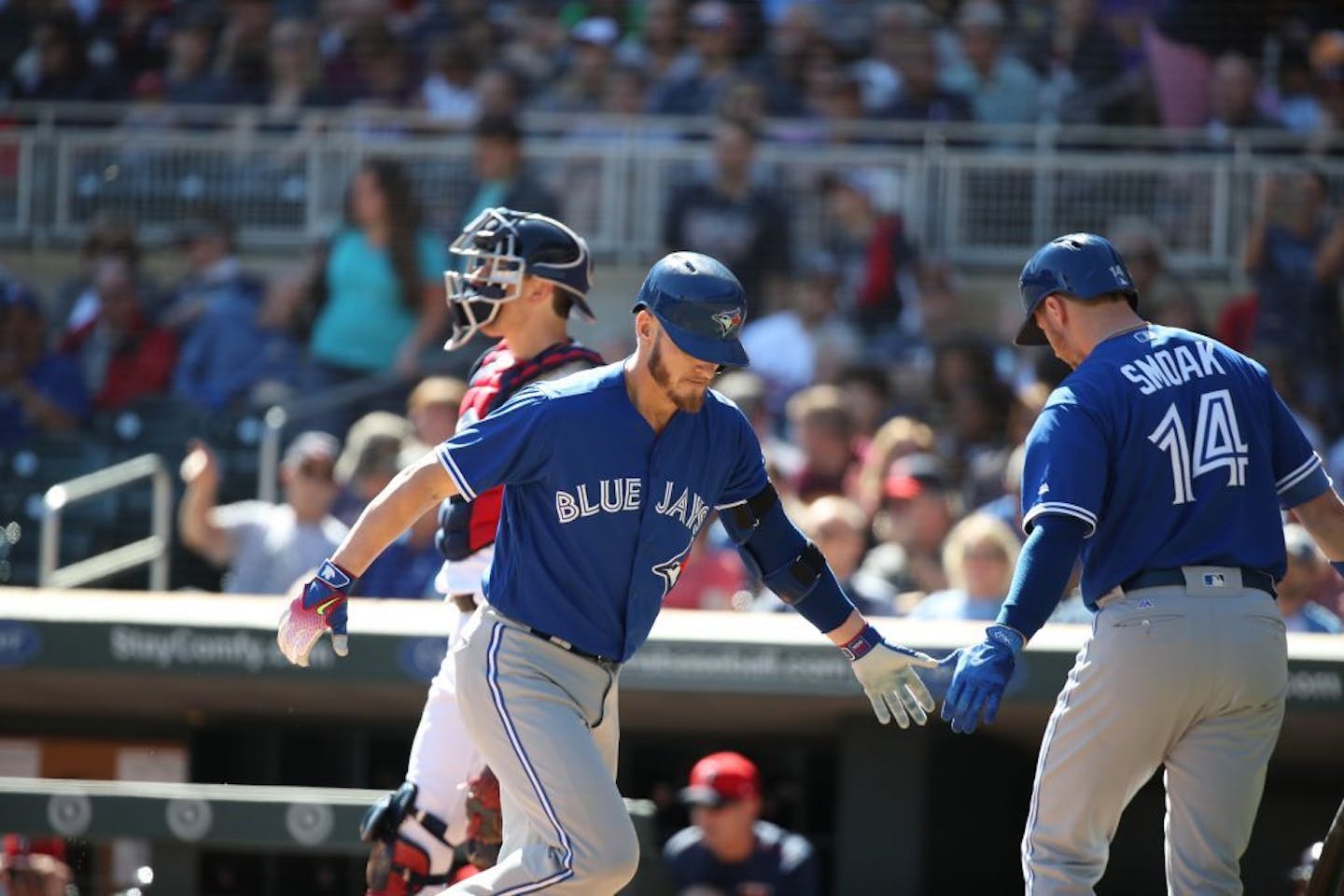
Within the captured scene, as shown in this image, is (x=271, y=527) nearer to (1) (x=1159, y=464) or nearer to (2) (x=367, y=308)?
(2) (x=367, y=308)

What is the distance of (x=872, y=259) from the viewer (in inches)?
342

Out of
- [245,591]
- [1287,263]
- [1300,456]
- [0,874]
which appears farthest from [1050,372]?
[0,874]

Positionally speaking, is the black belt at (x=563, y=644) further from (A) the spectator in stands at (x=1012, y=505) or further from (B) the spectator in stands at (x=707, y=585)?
(A) the spectator in stands at (x=1012, y=505)

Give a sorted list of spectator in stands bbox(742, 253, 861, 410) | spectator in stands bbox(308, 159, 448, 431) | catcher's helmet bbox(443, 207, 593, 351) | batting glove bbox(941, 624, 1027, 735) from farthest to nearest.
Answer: spectator in stands bbox(308, 159, 448, 431), spectator in stands bbox(742, 253, 861, 410), catcher's helmet bbox(443, 207, 593, 351), batting glove bbox(941, 624, 1027, 735)

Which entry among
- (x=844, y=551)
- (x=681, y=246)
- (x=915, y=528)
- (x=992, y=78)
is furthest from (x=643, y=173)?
(x=844, y=551)

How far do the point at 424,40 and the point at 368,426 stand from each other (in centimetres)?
411

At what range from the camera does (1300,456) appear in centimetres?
366

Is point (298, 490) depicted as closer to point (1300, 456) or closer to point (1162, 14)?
point (1300, 456)

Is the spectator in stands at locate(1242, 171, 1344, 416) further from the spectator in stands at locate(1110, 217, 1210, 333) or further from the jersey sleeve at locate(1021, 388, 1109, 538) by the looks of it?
the jersey sleeve at locate(1021, 388, 1109, 538)

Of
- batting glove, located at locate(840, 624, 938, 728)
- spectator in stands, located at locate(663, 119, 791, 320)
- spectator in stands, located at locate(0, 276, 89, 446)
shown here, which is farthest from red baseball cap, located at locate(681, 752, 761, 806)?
spectator in stands, located at locate(0, 276, 89, 446)

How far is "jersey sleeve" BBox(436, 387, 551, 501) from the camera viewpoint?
3.43m

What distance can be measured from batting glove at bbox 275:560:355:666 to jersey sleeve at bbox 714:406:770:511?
763 millimetres

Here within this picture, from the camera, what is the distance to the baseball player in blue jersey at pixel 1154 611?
3.42 meters

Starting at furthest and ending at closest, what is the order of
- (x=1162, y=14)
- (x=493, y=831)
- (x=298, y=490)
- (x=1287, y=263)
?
(x=1162, y=14) → (x=1287, y=263) → (x=298, y=490) → (x=493, y=831)
